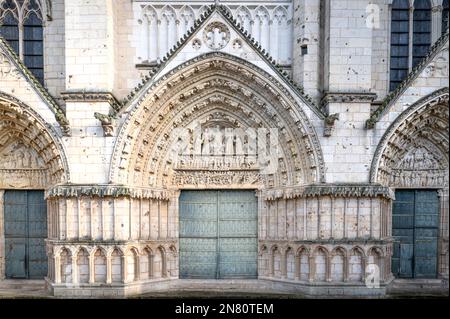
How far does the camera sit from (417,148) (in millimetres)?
9711

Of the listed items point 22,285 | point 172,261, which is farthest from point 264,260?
point 22,285

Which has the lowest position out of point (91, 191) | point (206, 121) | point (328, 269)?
point (328, 269)

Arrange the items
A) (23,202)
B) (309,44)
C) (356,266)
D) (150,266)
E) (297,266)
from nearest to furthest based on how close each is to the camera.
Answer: (356,266) < (297,266) < (309,44) < (150,266) < (23,202)

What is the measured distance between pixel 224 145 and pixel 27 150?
18.1 feet

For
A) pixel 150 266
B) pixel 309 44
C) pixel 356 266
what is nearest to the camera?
pixel 356 266

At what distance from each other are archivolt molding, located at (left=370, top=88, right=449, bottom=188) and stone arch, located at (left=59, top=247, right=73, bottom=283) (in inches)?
312

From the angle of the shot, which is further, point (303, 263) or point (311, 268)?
point (303, 263)

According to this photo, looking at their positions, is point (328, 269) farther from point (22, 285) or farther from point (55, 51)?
point (55, 51)

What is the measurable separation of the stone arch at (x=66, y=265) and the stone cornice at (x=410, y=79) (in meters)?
8.24

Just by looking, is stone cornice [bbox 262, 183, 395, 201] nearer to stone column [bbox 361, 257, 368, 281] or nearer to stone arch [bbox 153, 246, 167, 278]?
stone column [bbox 361, 257, 368, 281]

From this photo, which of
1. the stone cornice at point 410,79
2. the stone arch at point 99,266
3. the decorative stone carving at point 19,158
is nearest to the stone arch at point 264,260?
the stone arch at point 99,266

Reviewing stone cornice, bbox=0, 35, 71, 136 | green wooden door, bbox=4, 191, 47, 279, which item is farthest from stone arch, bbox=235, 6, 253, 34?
green wooden door, bbox=4, 191, 47, 279

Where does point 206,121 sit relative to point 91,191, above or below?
above
